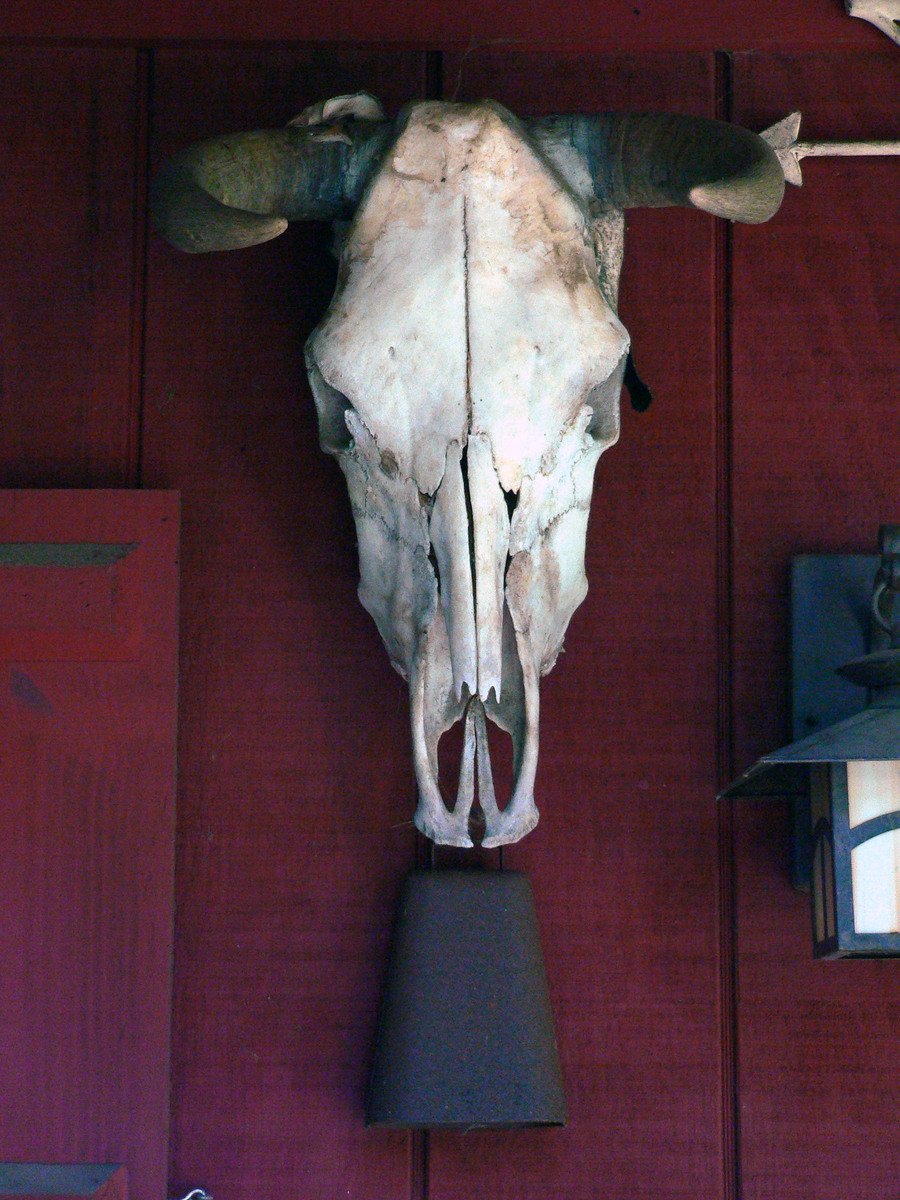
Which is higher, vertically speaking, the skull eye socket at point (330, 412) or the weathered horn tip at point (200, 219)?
the weathered horn tip at point (200, 219)

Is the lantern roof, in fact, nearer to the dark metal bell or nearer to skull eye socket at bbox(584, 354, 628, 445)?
the dark metal bell

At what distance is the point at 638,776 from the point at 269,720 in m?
0.56

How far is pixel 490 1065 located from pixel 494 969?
5.0 inches

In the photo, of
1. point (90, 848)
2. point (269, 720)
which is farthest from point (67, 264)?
point (90, 848)

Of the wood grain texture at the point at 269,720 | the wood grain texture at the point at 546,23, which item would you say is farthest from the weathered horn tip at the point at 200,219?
the wood grain texture at the point at 546,23

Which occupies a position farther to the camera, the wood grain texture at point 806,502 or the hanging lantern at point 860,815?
the wood grain texture at point 806,502

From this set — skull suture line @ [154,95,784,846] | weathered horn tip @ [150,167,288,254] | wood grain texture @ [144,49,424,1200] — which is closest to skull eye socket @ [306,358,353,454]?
skull suture line @ [154,95,784,846]

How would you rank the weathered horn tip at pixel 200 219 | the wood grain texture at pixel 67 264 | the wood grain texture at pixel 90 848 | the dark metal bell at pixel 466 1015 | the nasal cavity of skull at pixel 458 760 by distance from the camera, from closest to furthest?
the weathered horn tip at pixel 200 219, the dark metal bell at pixel 466 1015, the wood grain texture at pixel 90 848, the nasal cavity of skull at pixel 458 760, the wood grain texture at pixel 67 264

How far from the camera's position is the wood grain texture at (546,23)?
2529 mm

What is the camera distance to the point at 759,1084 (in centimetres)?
224

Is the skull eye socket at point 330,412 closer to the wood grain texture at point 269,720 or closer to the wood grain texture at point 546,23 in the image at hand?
the wood grain texture at point 269,720

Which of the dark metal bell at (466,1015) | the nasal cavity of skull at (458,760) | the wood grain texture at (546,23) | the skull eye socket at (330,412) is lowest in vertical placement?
the dark metal bell at (466,1015)

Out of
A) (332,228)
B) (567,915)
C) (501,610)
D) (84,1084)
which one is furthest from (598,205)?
(84,1084)

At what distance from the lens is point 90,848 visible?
2.27 meters
